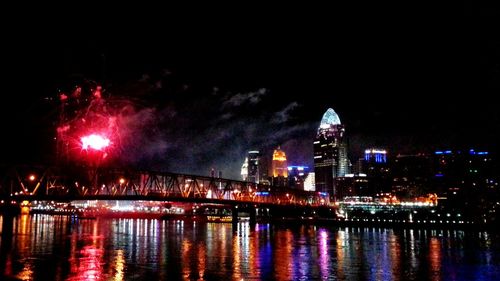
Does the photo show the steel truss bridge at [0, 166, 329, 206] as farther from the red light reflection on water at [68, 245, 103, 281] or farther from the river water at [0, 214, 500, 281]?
the red light reflection on water at [68, 245, 103, 281]

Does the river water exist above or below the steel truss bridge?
below

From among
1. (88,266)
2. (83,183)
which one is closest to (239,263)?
(88,266)

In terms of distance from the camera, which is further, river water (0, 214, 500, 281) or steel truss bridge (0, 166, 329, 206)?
steel truss bridge (0, 166, 329, 206)

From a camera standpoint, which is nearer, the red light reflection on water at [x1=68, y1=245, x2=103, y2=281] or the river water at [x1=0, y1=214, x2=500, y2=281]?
the red light reflection on water at [x1=68, y1=245, x2=103, y2=281]

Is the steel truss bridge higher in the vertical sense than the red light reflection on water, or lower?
higher

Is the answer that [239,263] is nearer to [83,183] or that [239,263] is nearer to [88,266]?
[88,266]

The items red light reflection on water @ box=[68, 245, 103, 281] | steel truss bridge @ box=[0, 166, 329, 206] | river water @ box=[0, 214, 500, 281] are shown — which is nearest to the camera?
red light reflection on water @ box=[68, 245, 103, 281]

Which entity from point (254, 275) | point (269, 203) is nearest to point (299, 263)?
point (254, 275)

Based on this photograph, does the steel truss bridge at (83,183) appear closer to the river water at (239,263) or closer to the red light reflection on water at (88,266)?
the river water at (239,263)

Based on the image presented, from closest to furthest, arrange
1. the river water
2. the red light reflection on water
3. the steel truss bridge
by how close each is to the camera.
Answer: the red light reflection on water < the river water < the steel truss bridge

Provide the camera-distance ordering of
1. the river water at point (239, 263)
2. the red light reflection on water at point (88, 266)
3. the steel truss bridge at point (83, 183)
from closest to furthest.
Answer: the red light reflection on water at point (88, 266), the river water at point (239, 263), the steel truss bridge at point (83, 183)

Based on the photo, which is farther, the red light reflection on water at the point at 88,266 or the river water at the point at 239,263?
the river water at the point at 239,263

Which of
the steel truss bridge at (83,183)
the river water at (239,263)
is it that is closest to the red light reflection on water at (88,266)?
the river water at (239,263)

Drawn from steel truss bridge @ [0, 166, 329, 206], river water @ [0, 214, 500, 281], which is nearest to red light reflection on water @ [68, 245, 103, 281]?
river water @ [0, 214, 500, 281]
